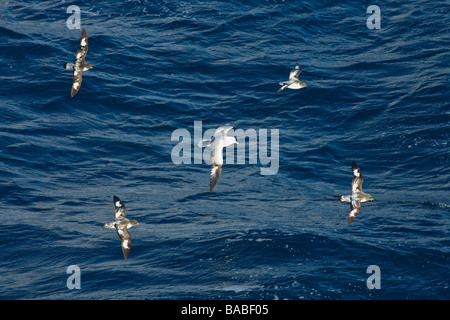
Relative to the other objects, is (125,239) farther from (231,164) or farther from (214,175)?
(231,164)

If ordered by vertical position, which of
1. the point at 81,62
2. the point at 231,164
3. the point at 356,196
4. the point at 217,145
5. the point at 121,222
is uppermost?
the point at 81,62

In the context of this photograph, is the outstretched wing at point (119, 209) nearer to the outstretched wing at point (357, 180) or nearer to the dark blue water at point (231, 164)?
the dark blue water at point (231, 164)

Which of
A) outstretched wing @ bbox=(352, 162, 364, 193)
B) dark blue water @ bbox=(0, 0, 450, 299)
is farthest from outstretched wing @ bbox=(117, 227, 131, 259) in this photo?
outstretched wing @ bbox=(352, 162, 364, 193)

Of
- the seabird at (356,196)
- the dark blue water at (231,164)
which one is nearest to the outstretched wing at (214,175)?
the dark blue water at (231,164)

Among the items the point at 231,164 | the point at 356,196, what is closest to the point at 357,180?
the point at 356,196

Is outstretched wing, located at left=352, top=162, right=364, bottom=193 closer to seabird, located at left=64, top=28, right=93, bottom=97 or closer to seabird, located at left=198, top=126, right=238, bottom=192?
seabird, located at left=198, top=126, right=238, bottom=192
